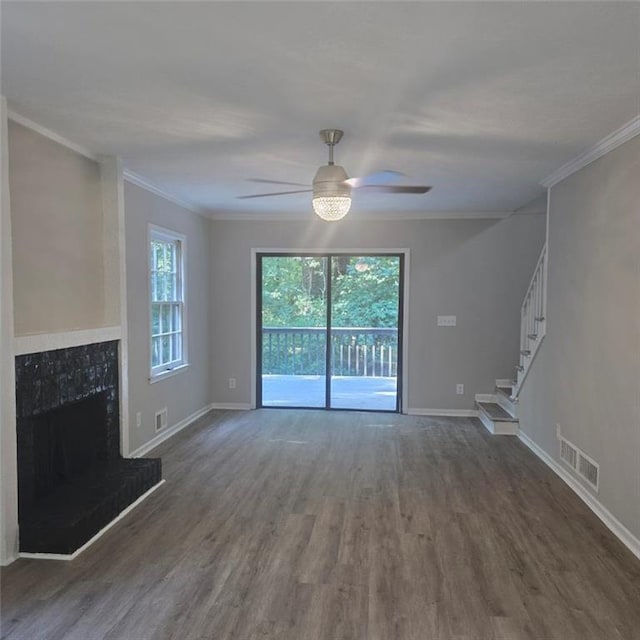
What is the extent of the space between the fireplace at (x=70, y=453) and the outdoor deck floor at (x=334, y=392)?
2.74 m

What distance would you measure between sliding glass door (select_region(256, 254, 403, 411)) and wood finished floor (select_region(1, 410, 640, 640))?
204 centimetres

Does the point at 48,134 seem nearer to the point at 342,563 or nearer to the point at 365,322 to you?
the point at 342,563

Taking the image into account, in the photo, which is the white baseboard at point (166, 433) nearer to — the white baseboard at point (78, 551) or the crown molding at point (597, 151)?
the white baseboard at point (78, 551)

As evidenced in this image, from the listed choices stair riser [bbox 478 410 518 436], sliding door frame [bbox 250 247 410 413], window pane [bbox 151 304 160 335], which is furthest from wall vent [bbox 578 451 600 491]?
window pane [bbox 151 304 160 335]

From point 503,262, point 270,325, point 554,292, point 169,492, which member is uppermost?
point 503,262

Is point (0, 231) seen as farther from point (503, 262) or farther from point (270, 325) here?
point (503, 262)

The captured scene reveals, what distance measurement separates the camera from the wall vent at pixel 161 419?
15.8 feet

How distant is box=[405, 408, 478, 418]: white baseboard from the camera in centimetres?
607

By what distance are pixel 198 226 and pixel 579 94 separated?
14.3ft

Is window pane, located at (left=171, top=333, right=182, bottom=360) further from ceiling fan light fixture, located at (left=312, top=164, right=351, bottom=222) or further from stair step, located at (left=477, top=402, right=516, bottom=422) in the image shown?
stair step, located at (left=477, top=402, right=516, bottom=422)

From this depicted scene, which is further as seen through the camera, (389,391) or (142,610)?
(389,391)

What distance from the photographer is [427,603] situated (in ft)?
7.71

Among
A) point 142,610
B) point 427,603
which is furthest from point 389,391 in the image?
point 142,610

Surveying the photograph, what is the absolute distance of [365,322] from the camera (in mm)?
6254
